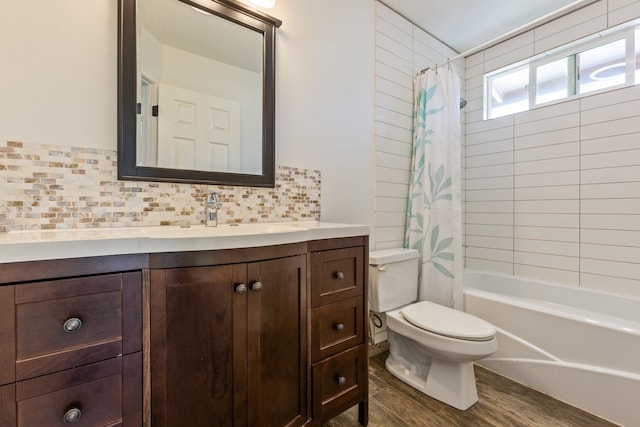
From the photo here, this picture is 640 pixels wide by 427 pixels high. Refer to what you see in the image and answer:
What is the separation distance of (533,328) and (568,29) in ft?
7.17

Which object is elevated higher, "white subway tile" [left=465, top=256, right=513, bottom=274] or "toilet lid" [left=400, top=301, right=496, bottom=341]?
"white subway tile" [left=465, top=256, right=513, bottom=274]

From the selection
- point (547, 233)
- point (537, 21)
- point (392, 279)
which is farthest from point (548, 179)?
point (392, 279)

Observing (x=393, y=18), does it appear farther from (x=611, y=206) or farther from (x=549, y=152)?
(x=611, y=206)

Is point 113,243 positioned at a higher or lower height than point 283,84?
lower

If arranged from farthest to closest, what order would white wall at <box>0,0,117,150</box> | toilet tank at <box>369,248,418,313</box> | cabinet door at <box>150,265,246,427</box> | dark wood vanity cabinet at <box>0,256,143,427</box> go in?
1. toilet tank at <box>369,248,418,313</box>
2. white wall at <box>0,0,117,150</box>
3. cabinet door at <box>150,265,246,427</box>
4. dark wood vanity cabinet at <box>0,256,143,427</box>

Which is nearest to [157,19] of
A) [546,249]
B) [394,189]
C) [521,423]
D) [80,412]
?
[80,412]

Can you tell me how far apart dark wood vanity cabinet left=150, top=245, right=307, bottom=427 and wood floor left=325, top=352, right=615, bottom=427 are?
24.5 inches

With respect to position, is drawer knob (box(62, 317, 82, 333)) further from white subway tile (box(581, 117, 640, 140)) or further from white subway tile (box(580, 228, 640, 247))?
white subway tile (box(581, 117, 640, 140))

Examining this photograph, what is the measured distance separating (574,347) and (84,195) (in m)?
2.47

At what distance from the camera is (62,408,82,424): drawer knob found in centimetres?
65

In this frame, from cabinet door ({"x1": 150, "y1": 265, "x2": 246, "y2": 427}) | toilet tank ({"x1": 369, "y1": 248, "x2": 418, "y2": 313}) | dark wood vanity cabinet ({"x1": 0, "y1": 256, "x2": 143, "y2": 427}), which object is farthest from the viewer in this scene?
toilet tank ({"x1": 369, "y1": 248, "x2": 418, "y2": 313})

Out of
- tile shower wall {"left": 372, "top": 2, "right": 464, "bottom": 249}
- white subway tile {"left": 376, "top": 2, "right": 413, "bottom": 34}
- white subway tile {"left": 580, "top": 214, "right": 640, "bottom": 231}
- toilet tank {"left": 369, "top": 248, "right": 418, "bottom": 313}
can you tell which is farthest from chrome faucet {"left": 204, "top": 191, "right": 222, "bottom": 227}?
white subway tile {"left": 580, "top": 214, "right": 640, "bottom": 231}

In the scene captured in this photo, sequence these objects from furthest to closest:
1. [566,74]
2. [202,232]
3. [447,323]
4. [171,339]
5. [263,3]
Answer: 1. [566,74]
2. [447,323]
3. [263,3]
4. [202,232]
5. [171,339]

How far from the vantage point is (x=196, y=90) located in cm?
125
